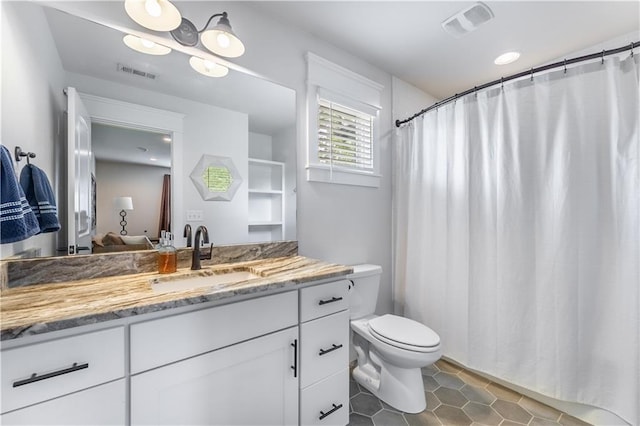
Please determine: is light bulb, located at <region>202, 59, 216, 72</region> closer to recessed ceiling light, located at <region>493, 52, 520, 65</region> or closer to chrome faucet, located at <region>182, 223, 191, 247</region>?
chrome faucet, located at <region>182, 223, 191, 247</region>

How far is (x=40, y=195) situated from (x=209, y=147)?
72 cm

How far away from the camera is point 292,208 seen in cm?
174

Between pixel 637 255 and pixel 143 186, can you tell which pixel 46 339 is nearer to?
pixel 143 186

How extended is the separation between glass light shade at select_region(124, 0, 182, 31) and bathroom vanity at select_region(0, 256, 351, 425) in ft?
3.83

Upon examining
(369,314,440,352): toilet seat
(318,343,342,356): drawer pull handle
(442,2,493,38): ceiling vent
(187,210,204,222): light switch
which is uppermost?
(442,2,493,38): ceiling vent

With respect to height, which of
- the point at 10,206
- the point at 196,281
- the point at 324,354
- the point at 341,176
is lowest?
the point at 324,354

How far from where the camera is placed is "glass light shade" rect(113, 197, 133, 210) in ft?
3.95

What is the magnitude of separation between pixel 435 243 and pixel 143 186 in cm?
193

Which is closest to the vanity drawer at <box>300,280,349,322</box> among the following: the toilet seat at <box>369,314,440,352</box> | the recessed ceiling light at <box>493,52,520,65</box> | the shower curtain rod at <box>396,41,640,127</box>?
the toilet seat at <box>369,314,440,352</box>

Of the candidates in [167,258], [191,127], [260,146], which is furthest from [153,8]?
[167,258]

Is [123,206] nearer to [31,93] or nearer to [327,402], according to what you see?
[31,93]

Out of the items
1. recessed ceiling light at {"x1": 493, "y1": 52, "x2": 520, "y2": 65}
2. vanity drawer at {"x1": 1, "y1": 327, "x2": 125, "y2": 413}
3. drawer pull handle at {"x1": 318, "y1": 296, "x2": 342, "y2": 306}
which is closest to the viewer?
vanity drawer at {"x1": 1, "y1": 327, "x2": 125, "y2": 413}

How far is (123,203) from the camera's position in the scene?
122cm

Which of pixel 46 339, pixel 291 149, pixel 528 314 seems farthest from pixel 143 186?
pixel 528 314
